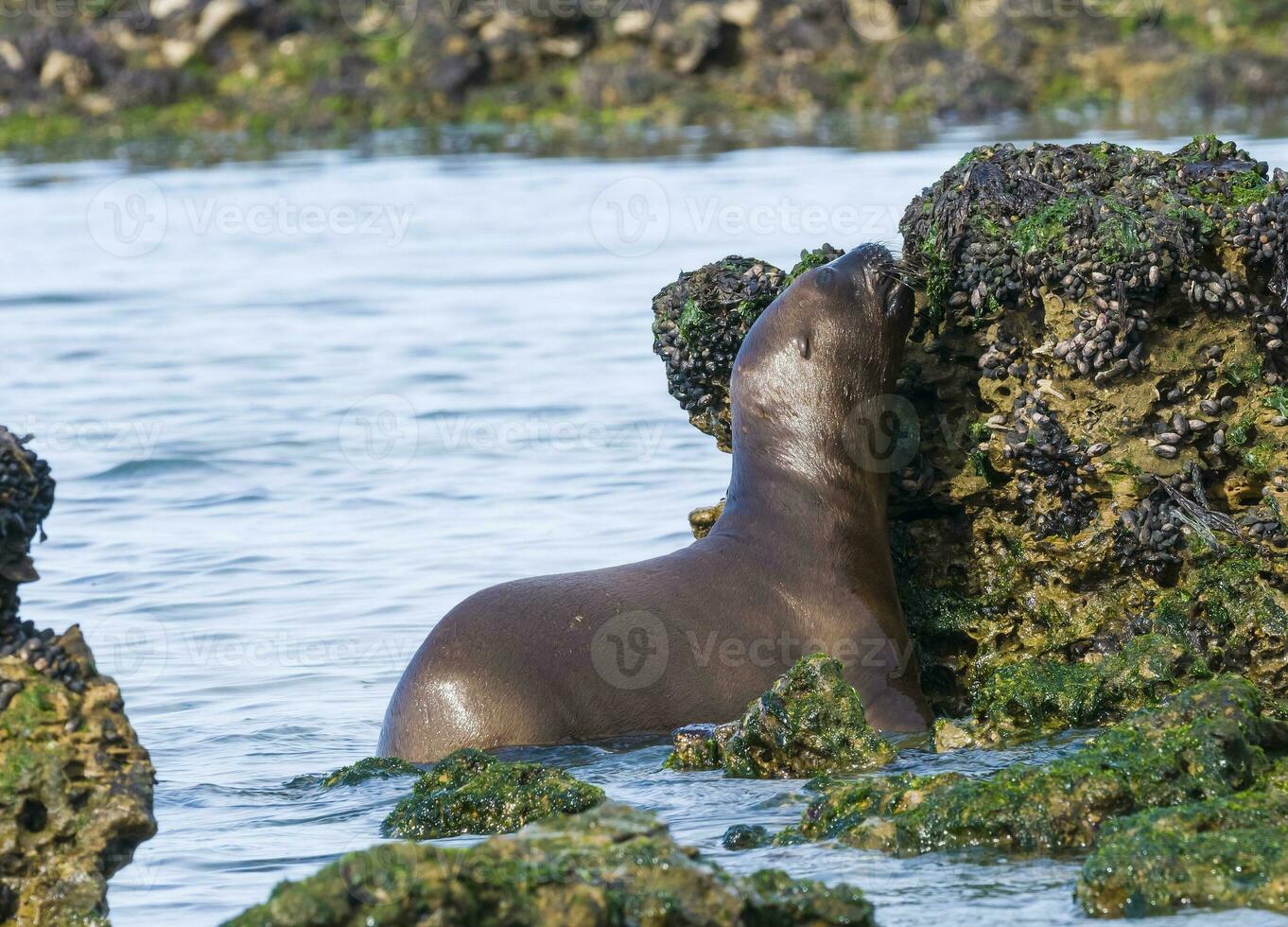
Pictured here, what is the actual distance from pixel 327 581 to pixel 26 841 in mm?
5417

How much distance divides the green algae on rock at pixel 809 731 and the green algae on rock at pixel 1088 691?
377mm

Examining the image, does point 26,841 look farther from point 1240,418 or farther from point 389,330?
point 389,330

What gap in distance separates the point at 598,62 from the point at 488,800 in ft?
111

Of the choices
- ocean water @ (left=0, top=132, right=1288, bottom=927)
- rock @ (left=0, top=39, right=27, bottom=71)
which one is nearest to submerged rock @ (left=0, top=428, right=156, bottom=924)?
ocean water @ (left=0, top=132, right=1288, bottom=927)

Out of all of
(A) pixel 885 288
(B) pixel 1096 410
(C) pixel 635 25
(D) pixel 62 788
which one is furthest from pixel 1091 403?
(C) pixel 635 25

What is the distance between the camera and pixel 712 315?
768 cm

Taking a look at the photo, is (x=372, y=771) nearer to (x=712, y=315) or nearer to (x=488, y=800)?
(x=488, y=800)

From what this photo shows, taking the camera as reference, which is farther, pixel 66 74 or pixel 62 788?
pixel 66 74

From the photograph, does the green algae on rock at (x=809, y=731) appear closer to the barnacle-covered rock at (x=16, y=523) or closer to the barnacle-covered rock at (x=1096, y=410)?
the barnacle-covered rock at (x=1096, y=410)

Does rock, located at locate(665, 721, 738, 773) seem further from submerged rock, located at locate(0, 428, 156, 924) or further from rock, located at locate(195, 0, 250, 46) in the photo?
rock, located at locate(195, 0, 250, 46)

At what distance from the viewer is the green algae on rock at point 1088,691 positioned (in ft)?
21.5

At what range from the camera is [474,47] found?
130 ft

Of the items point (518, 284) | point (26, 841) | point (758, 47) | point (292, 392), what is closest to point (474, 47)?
point (758, 47)

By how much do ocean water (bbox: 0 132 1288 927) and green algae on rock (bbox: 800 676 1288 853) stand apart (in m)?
0.13
